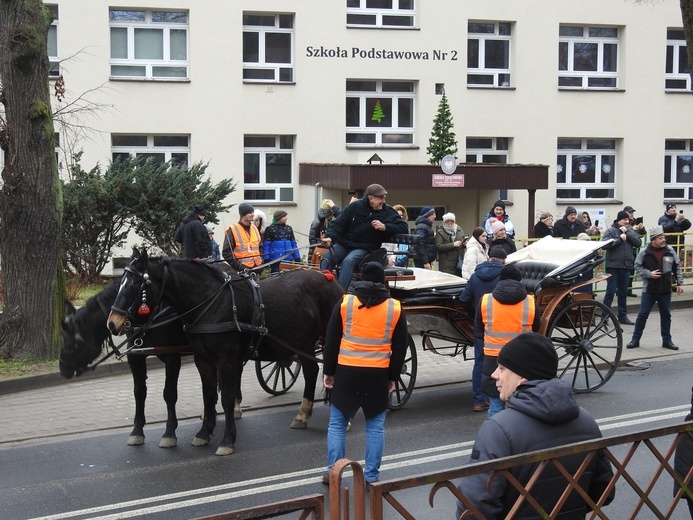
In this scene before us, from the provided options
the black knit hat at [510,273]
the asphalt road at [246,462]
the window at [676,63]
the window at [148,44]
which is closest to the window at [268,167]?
the window at [148,44]

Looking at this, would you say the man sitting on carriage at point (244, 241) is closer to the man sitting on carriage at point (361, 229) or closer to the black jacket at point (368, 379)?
the man sitting on carriage at point (361, 229)

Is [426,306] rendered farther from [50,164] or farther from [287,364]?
[50,164]

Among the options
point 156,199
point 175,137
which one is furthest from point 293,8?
point 156,199

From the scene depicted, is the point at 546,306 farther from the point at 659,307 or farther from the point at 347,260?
the point at 659,307

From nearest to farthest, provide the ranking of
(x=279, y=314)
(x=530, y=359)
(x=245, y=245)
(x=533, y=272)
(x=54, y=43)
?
1. (x=530, y=359)
2. (x=279, y=314)
3. (x=533, y=272)
4. (x=245, y=245)
5. (x=54, y=43)

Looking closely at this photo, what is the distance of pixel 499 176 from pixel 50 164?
14.5 metres

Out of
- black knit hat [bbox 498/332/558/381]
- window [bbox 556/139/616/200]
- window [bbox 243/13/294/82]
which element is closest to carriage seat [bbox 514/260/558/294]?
black knit hat [bbox 498/332/558/381]

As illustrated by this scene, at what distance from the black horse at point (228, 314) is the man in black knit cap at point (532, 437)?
15.6 ft

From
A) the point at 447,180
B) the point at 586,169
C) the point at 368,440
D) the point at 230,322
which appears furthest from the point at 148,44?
the point at 368,440

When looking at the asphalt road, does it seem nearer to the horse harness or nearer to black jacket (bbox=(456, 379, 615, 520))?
the horse harness

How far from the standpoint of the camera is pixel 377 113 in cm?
2691

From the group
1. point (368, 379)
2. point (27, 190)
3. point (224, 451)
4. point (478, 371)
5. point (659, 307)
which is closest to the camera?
point (368, 379)

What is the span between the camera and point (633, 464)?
7.68 m

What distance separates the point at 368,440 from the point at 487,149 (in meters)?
21.8
